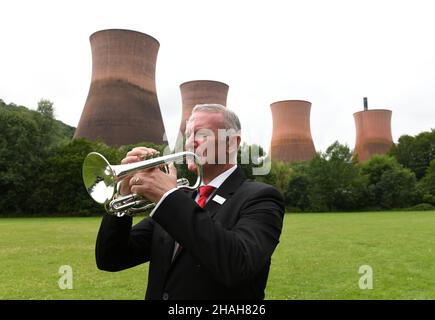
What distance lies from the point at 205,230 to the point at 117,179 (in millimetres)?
560

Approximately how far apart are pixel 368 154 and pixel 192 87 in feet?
93.3

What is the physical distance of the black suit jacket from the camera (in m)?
1.48

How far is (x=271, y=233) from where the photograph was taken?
168 centimetres

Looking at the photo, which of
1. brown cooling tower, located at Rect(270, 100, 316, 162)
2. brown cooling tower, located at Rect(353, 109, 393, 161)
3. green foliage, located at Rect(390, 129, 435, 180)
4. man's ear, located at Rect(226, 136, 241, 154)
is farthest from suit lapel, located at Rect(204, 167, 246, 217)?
green foliage, located at Rect(390, 129, 435, 180)

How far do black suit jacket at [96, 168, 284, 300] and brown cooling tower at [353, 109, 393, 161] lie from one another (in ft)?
187

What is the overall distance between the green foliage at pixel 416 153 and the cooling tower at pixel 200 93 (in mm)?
28030

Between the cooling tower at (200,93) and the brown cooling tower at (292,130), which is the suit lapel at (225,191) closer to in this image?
the cooling tower at (200,93)

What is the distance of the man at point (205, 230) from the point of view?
1.49m

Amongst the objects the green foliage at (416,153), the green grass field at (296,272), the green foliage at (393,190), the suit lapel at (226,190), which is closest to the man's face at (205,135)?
the suit lapel at (226,190)

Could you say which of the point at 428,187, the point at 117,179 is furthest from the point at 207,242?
the point at 428,187

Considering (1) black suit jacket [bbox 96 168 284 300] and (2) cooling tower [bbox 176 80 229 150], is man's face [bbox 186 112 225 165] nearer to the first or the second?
(1) black suit jacket [bbox 96 168 284 300]
